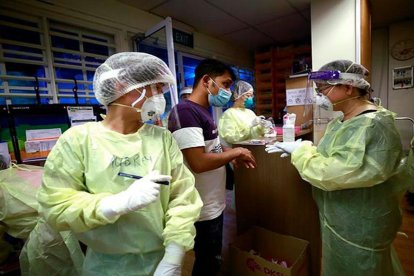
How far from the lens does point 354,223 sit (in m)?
1.05

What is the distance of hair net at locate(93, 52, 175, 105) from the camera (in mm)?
815

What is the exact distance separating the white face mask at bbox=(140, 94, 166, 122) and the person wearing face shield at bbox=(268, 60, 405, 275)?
2.41 ft

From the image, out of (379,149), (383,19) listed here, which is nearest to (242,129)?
(379,149)

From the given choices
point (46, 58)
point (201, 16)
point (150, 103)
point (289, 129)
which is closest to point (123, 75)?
point (150, 103)

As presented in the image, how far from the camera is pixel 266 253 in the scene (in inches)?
63.8

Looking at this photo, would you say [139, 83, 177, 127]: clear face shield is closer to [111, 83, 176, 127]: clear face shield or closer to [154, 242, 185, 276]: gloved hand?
[111, 83, 176, 127]: clear face shield

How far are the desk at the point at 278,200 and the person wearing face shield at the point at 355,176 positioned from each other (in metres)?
0.26

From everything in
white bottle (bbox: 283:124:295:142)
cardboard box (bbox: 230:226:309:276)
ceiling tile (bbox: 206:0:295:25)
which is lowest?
cardboard box (bbox: 230:226:309:276)

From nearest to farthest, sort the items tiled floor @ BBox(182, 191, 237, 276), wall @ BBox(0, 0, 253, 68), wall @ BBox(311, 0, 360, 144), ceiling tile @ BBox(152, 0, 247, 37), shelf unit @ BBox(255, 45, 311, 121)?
tiled floor @ BBox(182, 191, 237, 276) < wall @ BBox(0, 0, 253, 68) < wall @ BBox(311, 0, 360, 144) < ceiling tile @ BBox(152, 0, 247, 37) < shelf unit @ BBox(255, 45, 311, 121)

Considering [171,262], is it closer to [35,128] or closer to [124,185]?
[124,185]

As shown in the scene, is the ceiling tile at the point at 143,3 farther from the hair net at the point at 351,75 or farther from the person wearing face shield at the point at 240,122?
the hair net at the point at 351,75

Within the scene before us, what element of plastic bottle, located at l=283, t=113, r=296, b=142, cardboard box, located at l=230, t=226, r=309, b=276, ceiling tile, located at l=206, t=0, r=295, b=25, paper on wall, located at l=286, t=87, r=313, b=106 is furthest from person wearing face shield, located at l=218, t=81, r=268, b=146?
cardboard box, located at l=230, t=226, r=309, b=276

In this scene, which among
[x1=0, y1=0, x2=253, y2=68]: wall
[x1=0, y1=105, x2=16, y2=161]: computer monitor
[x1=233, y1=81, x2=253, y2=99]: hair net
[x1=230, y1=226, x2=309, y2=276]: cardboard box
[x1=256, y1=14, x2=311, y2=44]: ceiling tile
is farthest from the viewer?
[x1=256, y1=14, x2=311, y2=44]: ceiling tile

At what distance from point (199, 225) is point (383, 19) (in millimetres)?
3956
